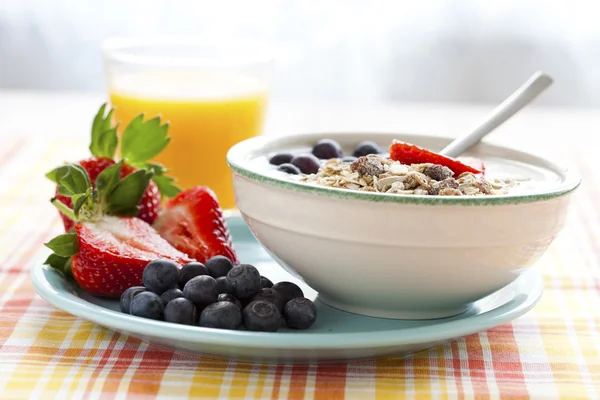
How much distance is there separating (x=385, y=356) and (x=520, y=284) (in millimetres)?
295

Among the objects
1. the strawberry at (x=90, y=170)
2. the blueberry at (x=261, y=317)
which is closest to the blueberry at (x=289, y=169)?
the blueberry at (x=261, y=317)

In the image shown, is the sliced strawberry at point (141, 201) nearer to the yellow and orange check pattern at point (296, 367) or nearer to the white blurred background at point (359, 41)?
the yellow and orange check pattern at point (296, 367)

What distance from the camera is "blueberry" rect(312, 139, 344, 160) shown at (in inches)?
54.1

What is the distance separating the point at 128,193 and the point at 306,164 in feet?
1.02

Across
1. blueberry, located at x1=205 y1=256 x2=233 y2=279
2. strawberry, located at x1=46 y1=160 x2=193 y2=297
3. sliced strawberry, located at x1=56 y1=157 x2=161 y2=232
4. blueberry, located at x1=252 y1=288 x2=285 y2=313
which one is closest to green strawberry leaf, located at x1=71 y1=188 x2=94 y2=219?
strawberry, located at x1=46 y1=160 x2=193 y2=297

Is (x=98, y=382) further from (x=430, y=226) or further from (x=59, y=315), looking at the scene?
(x=430, y=226)

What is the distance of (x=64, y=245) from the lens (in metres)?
1.25

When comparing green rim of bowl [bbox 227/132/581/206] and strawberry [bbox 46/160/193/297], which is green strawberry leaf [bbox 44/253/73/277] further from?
green rim of bowl [bbox 227/132/581/206]

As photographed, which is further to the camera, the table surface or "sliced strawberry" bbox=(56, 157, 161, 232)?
"sliced strawberry" bbox=(56, 157, 161, 232)

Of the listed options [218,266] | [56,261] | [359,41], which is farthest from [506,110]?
[359,41]

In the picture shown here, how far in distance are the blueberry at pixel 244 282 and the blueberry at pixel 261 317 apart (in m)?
0.04

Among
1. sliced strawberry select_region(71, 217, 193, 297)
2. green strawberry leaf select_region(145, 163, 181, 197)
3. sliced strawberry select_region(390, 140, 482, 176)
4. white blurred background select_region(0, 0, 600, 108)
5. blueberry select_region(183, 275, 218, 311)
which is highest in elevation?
sliced strawberry select_region(390, 140, 482, 176)

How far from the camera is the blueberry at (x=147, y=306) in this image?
1094mm

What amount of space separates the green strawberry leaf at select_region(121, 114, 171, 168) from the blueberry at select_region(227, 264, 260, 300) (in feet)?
1.51
